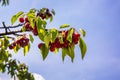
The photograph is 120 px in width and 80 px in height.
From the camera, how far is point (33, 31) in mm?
4984

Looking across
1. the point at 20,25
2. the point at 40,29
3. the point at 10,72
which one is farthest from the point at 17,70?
the point at 40,29

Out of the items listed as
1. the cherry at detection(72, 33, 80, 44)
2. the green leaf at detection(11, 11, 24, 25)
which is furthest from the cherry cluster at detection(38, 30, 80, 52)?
the green leaf at detection(11, 11, 24, 25)

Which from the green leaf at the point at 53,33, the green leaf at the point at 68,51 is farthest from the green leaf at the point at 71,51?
the green leaf at the point at 53,33

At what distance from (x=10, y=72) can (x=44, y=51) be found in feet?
24.6

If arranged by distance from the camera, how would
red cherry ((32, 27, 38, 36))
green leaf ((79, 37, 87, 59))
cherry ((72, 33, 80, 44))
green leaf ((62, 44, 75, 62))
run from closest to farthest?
1. green leaf ((79, 37, 87, 59))
2. cherry ((72, 33, 80, 44))
3. green leaf ((62, 44, 75, 62))
4. red cherry ((32, 27, 38, 36))

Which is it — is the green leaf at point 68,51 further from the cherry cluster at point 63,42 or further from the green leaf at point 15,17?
the green leaf at point 15,17

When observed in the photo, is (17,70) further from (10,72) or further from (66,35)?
(66,35)

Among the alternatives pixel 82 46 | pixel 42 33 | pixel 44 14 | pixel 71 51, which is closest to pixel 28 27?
pixel 42 33

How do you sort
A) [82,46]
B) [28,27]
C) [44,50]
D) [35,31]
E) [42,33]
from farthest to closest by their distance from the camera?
[28,27]
[35,31]
[42,33]
[44,50]
[82,46]

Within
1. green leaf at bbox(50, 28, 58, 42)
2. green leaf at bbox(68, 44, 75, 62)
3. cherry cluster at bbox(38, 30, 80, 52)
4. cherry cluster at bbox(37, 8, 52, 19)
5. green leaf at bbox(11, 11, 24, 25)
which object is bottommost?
green leaf at bbox(68, 44, 75, 62)

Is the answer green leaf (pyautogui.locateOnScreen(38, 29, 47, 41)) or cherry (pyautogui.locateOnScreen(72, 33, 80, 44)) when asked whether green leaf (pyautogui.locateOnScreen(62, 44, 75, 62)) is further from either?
green leaf (pyautogui.locateOnScreen(38, 29, 47, 41))

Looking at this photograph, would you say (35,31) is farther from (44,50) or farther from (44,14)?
(44,14)

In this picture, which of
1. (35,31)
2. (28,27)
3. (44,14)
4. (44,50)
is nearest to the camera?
(44,50)

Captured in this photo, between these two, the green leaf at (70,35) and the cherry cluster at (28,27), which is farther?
the cherry cluster at (28,27)
